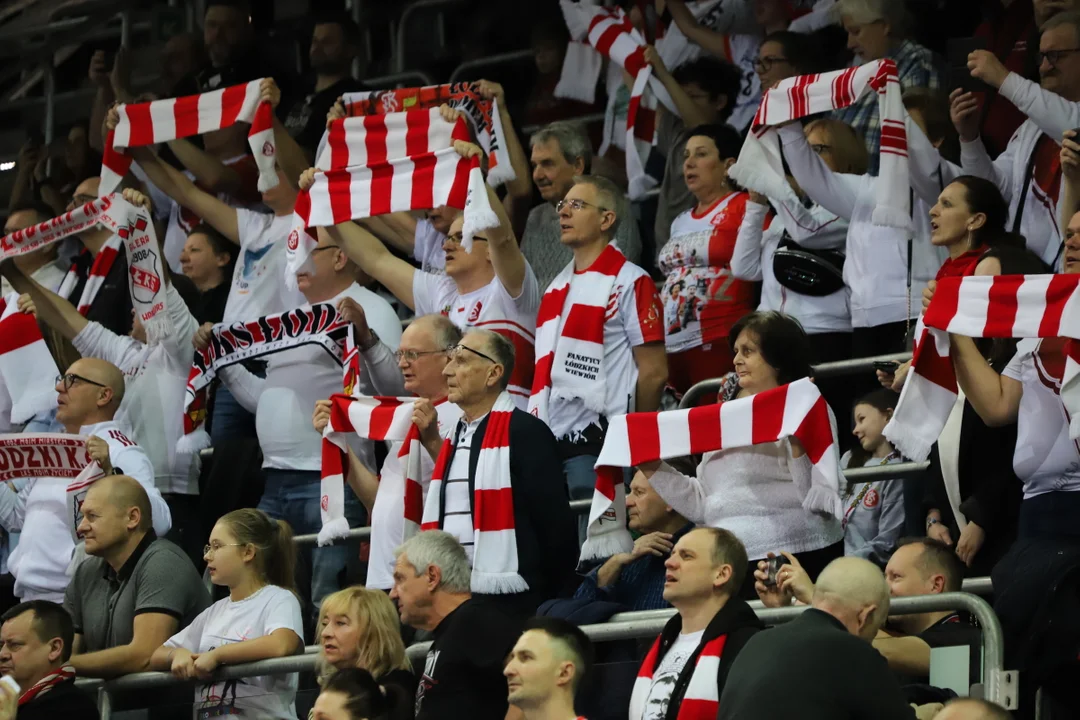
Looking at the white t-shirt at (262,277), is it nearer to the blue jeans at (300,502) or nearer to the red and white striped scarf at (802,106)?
the blue jeans at (300,502)

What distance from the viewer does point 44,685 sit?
22.0 feet

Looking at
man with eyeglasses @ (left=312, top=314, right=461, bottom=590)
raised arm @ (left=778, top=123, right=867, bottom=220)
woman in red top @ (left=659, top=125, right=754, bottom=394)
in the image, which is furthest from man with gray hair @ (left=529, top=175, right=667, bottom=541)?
raised arm @ (left=778, top=123, right=867, bottom=220)

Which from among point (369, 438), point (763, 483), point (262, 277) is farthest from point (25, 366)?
point (763, 483)

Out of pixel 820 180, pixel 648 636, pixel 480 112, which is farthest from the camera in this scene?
pixel 480 112

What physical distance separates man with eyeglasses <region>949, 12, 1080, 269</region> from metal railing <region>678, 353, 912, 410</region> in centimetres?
78

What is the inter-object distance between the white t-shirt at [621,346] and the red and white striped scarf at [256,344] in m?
0.90

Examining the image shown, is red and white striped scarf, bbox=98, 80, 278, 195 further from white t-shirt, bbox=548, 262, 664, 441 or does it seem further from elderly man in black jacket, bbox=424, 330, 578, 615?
elderly man in black jacket, bbox=424, 330, 578, 615

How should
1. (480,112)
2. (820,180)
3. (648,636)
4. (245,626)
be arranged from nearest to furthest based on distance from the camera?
1. (648,636)
2. (245,626)
3. (820,180)
4. (480,112)

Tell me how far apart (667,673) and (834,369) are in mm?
1985

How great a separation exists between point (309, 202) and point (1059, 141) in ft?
10.3

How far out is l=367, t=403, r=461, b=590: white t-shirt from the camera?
22.6ft

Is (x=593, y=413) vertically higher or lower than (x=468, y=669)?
higher

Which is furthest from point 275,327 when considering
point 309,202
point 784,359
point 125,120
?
point 784,359

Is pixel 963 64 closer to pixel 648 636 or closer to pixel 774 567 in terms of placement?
pixel 774 567
